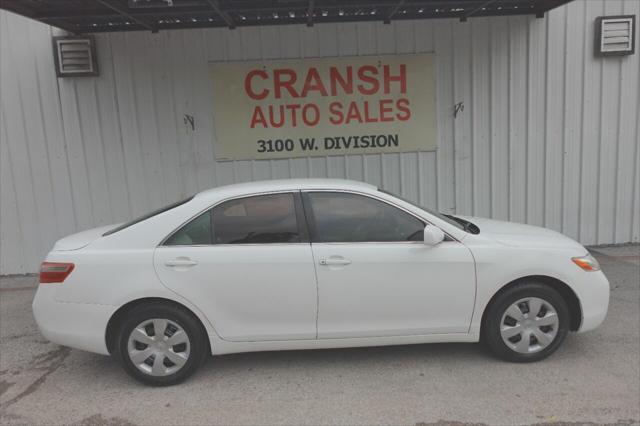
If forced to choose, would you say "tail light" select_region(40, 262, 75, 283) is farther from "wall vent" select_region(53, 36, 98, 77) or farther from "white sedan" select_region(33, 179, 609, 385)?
"wall vent" select_region(53, 36, 98, 77)

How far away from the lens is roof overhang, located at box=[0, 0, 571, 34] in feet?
18.6

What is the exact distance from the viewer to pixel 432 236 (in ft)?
12.3

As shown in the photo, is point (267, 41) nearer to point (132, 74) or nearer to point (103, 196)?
point (132, 74)

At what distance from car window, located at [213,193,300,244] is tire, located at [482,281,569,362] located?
169 centimetres

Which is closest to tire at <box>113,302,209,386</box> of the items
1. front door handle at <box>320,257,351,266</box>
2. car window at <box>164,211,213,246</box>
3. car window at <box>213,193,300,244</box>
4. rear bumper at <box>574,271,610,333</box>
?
car window at <box>164,211,213,246</box>

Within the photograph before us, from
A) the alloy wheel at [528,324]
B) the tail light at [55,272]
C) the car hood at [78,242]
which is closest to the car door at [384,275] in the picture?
the alloy wheel at [528,324]

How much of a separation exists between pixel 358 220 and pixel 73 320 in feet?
7.52

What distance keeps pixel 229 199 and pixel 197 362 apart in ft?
4.20

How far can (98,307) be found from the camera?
3697mm

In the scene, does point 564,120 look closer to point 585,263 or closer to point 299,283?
point 585,263

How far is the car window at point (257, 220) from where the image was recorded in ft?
12.6

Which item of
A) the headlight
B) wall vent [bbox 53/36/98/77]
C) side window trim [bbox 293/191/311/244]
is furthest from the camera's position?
wall vent [bbox 53/36/98/77]

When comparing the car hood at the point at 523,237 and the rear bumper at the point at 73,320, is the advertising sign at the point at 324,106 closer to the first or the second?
the car hood at the point at 523,237

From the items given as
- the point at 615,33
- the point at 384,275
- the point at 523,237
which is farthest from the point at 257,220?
the point at 615,33
